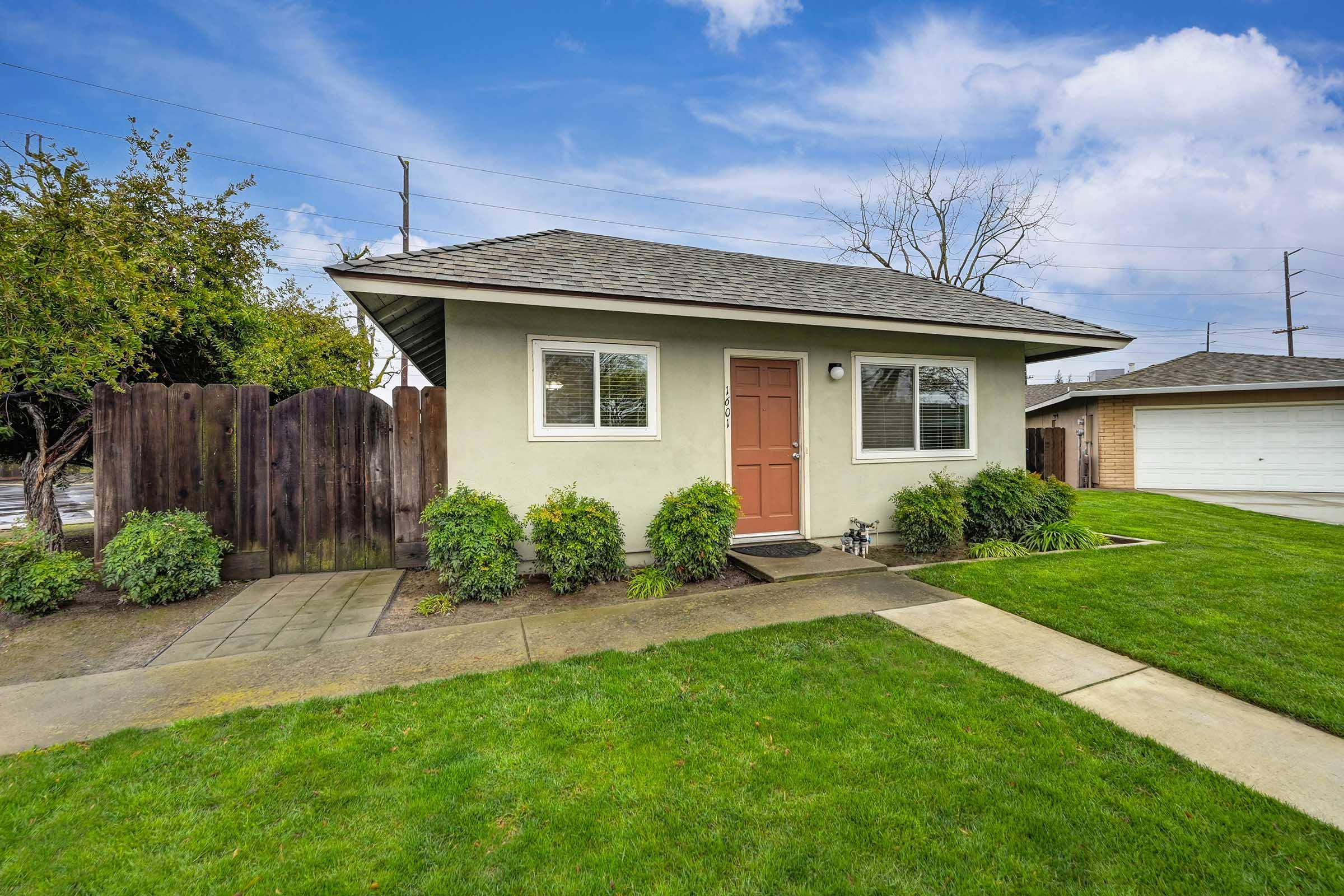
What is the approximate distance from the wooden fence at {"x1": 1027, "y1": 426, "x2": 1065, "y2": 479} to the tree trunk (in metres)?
14.5

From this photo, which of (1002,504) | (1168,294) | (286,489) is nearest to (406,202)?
Answer: (286,489)

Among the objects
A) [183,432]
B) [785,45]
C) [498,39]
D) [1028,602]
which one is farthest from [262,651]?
[785,45]

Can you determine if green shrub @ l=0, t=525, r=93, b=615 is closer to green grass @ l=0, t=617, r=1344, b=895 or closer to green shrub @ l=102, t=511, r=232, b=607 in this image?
green shrub @ l=102, t=511, r=232, b=607

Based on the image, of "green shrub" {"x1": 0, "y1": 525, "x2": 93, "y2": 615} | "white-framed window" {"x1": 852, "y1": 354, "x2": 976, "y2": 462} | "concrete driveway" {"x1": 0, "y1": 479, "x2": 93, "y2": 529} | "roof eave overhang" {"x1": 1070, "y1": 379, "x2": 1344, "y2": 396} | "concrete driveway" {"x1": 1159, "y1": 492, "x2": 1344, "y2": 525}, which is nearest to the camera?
"green shrub" {"x1": 0, "y1": 525, "x2": 93, "y2": 615}

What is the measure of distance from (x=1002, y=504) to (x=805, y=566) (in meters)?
3.20

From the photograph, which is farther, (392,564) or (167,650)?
(392,564)

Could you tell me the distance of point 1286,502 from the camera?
10547 millimetres

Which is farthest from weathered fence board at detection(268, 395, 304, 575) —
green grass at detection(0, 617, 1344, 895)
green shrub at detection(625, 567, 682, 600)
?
green shrub at detection(625, 567, 682, 600)

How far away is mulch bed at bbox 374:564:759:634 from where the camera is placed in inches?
161

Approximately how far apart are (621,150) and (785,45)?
17.6 ft

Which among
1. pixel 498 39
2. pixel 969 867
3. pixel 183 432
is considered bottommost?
pixel 969 867

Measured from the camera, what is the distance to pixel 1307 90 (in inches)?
448

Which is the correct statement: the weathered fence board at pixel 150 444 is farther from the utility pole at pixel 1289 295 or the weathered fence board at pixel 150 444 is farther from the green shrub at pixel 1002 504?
the utility pole at pixel 1289 295

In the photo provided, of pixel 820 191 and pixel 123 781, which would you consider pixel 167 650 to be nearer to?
pixel 123 781
